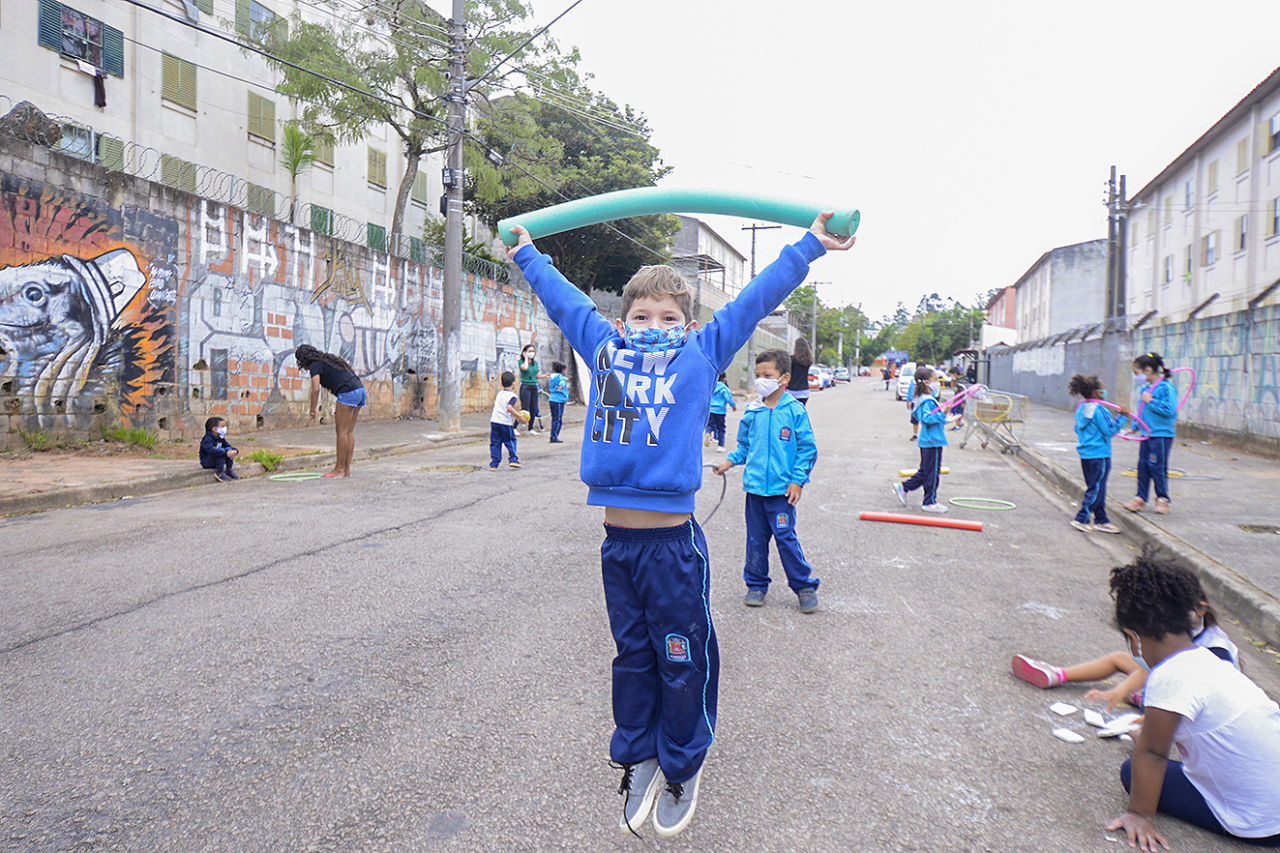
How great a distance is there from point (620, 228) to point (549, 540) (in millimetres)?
22568

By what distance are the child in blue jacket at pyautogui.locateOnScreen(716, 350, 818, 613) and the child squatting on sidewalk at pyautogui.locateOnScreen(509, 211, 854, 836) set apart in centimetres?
247

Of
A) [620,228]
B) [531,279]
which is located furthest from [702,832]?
[620,228]

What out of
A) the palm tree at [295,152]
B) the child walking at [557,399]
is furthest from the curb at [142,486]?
the palm tree at [295,152]

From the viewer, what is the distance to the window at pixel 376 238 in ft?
60.4

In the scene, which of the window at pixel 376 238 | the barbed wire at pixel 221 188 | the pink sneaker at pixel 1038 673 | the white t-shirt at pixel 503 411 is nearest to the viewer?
the pink sneaker at pixel 1038 673

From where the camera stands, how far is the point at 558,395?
Answer: 1589 cm

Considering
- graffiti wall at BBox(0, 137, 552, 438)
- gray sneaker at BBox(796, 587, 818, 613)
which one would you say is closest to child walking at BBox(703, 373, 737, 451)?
graffiti wall at BBox(0, 137, 552, 438)

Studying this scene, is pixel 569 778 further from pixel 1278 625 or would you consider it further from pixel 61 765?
pixel 1278 625

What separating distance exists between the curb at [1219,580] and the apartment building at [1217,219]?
14553mm

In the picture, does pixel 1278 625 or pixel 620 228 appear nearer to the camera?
pixel 1278 625

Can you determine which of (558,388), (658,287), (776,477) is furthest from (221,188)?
(658,287)

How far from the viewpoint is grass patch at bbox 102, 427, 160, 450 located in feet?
39.1

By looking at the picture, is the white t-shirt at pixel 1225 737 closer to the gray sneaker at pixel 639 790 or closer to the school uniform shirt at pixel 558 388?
the gray sneaker at pixel 639 790

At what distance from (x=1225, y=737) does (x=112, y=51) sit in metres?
23.0
